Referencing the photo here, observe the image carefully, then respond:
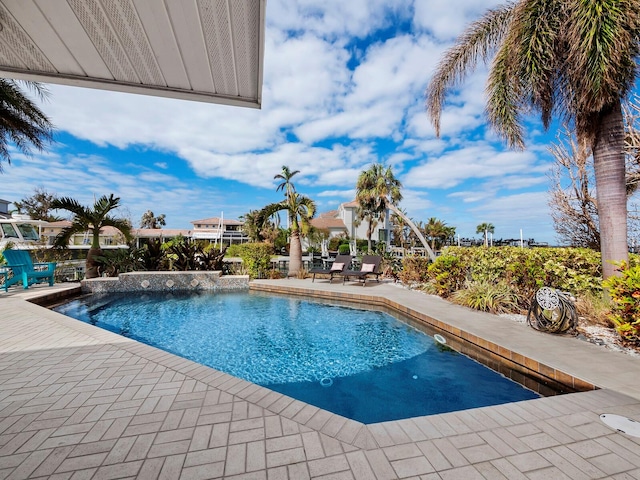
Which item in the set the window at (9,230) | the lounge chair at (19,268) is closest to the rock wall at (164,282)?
the lounge chair at (19,268)

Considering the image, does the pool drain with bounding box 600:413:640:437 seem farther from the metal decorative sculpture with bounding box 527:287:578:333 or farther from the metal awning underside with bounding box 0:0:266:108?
the metal awning underside with bounding box 0:0:266:108

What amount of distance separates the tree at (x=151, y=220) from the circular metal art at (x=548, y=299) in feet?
215

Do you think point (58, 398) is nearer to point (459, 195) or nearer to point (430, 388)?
point (430, 388)

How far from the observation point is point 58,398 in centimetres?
283

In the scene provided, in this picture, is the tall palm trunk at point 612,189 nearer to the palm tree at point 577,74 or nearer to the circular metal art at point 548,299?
the palm tree at point 577,74

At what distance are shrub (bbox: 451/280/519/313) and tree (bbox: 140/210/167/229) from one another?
63.7 m

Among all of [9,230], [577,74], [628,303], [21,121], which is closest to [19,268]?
[21,121]

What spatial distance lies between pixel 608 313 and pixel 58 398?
8164mm

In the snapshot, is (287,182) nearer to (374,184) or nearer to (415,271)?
(415,271)

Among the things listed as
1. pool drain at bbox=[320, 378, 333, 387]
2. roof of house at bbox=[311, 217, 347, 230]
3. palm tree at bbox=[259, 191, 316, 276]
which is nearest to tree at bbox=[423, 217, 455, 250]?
roof of house at bbox=[311, 217, 347, 230]

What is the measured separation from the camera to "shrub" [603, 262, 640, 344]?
4113 millimetres

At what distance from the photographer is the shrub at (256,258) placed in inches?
527

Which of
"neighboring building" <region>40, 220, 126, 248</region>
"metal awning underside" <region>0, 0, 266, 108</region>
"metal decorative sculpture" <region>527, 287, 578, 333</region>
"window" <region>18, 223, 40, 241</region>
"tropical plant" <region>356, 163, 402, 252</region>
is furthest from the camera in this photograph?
"tropical plant" <region>356, 163, 402, 252</region>

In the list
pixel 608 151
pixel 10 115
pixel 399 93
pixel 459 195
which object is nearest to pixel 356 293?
pixel 608 151
